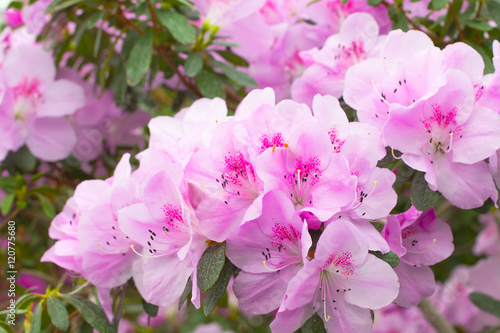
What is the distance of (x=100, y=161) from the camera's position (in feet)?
5.98

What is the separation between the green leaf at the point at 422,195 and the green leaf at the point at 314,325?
26 cm

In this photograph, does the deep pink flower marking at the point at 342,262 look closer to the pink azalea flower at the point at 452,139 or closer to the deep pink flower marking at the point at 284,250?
the deep pink flower marking at the point at 284,250

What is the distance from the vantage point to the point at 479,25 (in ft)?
4.01

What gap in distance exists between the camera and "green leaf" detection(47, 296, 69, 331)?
106 cm

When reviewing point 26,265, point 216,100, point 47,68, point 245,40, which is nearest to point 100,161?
point 47,68

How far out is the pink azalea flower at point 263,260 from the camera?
2.89ft

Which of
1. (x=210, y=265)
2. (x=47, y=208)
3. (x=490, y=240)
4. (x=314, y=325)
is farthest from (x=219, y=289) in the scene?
(x=490, y=240)

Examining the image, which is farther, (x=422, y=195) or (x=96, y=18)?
(x=96, y=18)

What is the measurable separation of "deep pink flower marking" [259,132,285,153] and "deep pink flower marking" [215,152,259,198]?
39mm

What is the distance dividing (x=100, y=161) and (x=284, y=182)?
111 centimetres

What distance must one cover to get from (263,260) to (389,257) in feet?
0.69

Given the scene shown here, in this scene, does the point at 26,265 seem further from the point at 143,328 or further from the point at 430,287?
the point at 430,287

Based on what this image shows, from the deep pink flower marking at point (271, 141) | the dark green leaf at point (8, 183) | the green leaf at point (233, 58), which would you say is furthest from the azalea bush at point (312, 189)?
the dark green leaf at point (8, 183)

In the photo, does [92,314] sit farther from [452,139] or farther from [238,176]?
[452,139]
